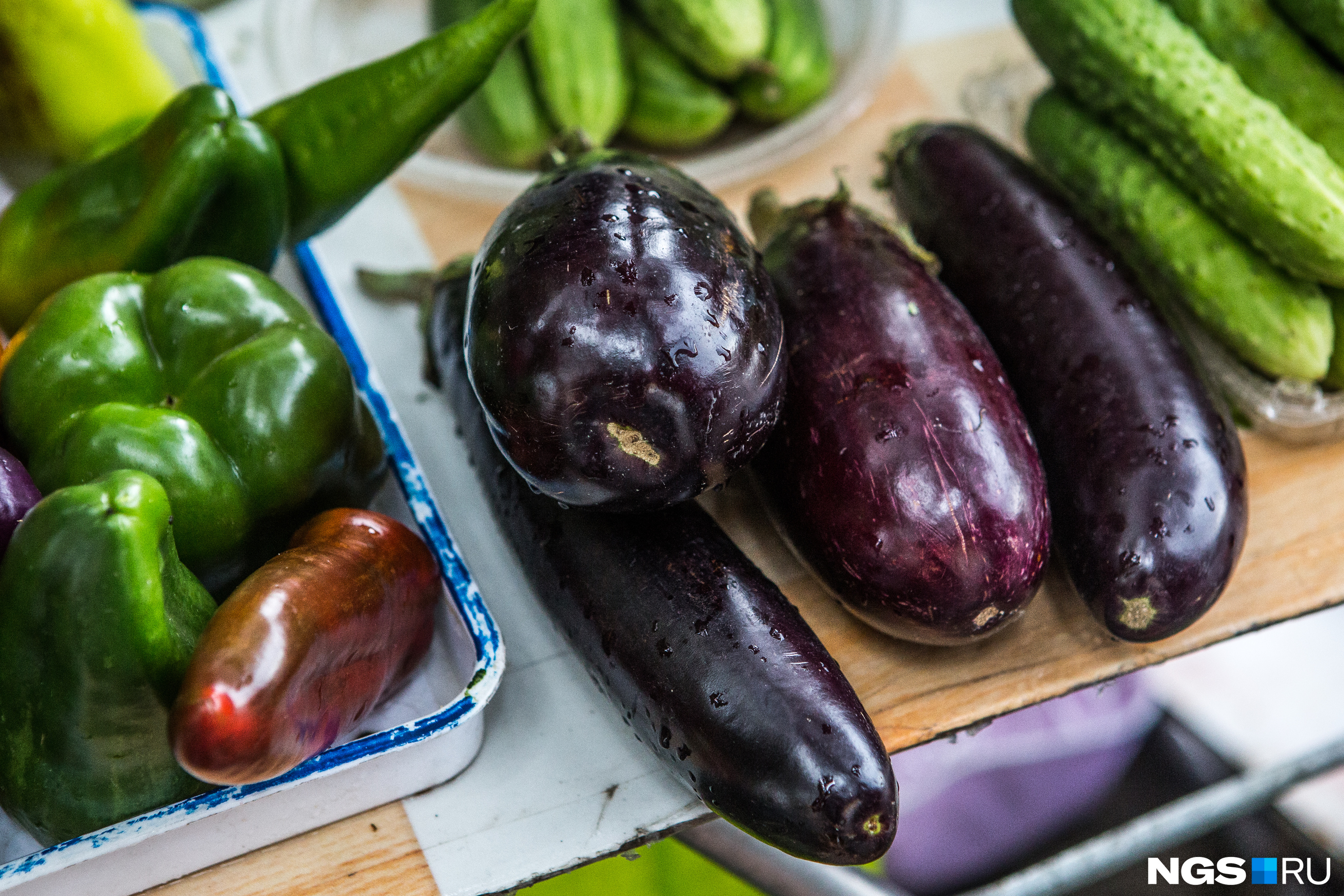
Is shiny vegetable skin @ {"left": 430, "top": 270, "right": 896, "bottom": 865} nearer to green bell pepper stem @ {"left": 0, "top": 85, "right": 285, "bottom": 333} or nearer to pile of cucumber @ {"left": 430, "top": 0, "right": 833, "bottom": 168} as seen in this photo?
green bell pepper stem @ {"left": 0, "top": 85, "right": 285, "bottom": 333}

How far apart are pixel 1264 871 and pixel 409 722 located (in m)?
0.81

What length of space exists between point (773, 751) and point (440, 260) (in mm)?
675

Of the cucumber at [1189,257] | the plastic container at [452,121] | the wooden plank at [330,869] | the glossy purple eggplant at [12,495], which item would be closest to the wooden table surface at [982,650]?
the wooden plank at [330,869]

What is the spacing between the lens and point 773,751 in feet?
1.94

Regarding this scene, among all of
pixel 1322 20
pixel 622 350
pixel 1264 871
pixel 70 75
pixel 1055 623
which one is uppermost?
pixel 70 75

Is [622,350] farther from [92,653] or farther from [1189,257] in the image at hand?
[1189,257]

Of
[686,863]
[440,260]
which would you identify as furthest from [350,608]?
[440,260]

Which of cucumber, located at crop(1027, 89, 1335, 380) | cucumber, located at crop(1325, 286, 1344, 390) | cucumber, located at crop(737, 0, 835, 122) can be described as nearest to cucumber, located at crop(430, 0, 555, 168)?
cucumber, located at crop(737, 0, 835, 122)

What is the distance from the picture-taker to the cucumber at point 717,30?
1115 mm

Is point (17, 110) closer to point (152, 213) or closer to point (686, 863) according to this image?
point (152, 213)

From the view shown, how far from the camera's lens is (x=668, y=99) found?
1165 millimetres

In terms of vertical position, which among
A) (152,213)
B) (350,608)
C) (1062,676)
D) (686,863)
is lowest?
(686,863)

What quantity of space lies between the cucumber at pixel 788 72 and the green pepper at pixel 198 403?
2.03 ft

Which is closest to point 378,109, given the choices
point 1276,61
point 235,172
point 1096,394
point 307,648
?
point 235,172
